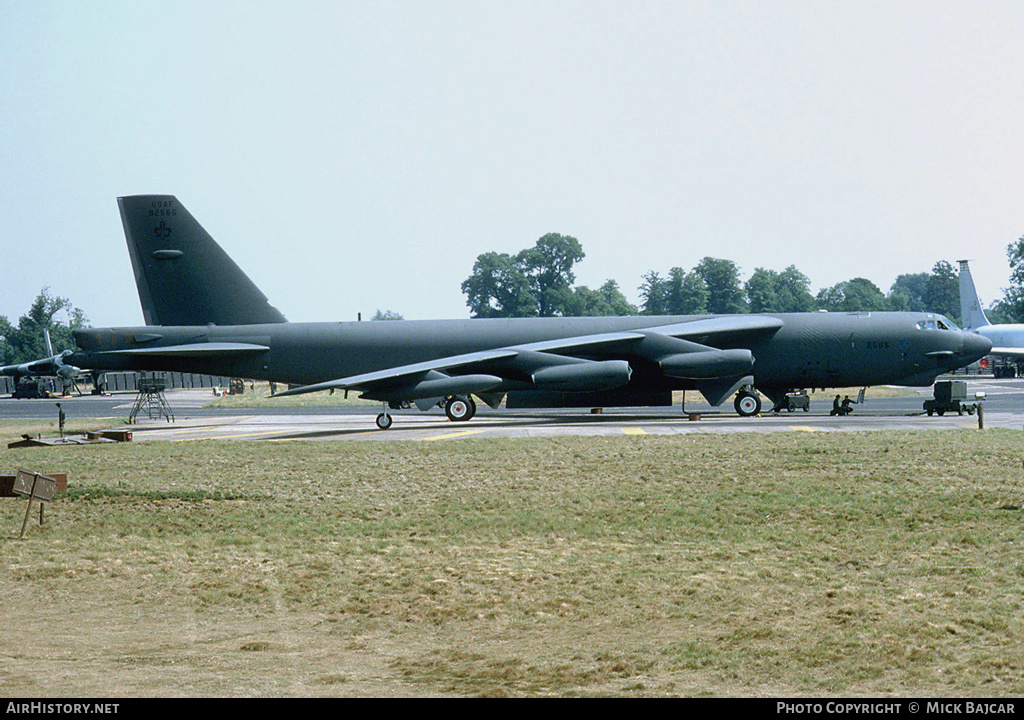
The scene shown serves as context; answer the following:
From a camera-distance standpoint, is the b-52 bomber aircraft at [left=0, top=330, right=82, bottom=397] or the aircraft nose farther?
the b-52 bomber aircraft at [left=0, top=330, right=82, bottom=397]

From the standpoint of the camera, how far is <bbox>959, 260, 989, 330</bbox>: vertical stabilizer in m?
74.1

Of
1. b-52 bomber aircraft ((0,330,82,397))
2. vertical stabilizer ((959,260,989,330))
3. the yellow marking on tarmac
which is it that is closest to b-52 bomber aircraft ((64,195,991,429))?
the yellow marking on tarmac

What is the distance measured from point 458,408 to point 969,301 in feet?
176

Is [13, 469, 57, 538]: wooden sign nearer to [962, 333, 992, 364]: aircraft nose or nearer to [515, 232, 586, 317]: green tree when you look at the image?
[962, 333, 992, 364]: aircraft nose

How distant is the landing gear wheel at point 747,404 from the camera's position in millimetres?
35688

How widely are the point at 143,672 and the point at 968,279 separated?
76.1 meters

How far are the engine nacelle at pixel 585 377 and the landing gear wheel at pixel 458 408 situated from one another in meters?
3.31

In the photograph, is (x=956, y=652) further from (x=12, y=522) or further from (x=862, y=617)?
(x=12, y=522)

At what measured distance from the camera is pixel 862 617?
32.7ft

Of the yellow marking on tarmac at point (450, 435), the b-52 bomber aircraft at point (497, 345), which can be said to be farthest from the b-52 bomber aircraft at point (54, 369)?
the yellow marking on tarmac at point (450, 435)

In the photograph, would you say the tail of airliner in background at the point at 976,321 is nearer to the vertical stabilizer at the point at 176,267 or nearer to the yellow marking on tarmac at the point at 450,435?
the yellow marking on tarmac at the point at 450,435

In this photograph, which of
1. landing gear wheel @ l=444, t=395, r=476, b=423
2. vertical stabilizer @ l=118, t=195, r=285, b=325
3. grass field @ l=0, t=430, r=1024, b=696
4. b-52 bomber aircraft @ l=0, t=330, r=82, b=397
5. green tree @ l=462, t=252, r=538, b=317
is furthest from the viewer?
green tree @ l=462, t=252, r=538, b=317

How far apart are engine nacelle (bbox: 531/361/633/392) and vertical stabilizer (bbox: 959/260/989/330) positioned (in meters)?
→ 50.8

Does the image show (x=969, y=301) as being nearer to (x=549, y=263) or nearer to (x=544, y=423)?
(x=544, y=423)
